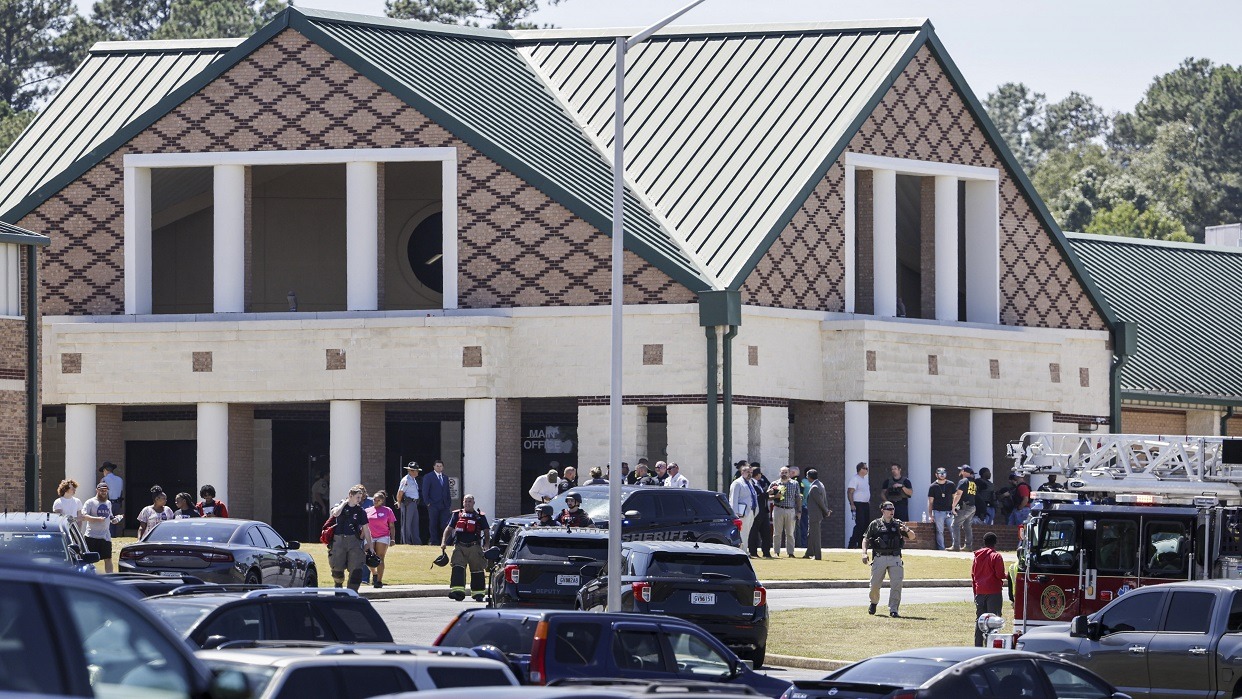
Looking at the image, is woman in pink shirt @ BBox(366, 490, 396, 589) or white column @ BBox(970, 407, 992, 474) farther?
white column @ BBox(970, 407, 992, 474)

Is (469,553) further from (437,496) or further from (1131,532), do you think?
(1131,532)

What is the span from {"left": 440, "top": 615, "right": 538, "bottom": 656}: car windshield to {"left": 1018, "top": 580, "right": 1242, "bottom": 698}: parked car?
16.0 feet

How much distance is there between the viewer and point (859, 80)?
145 feet

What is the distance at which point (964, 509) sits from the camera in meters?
40.0

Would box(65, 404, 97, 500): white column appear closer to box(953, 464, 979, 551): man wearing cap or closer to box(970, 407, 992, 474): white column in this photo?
box(953, 464, 979, 551): man wearing cap

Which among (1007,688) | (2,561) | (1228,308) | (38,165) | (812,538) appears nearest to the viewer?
(2,561)

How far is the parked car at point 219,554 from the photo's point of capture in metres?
24.7

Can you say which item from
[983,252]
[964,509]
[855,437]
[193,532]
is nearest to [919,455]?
[855,437]

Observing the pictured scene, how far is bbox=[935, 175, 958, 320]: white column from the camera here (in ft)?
148

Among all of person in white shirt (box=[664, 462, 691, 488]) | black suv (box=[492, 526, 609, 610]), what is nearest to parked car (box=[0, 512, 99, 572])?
black suv (box=[492, 526, 609, 610])

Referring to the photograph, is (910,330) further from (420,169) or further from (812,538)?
(420,169)

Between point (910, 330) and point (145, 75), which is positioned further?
point (145, 75)

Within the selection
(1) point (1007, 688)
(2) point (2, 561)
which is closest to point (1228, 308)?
(1) point (1007, 688)

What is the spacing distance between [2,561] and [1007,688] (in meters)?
8.42
